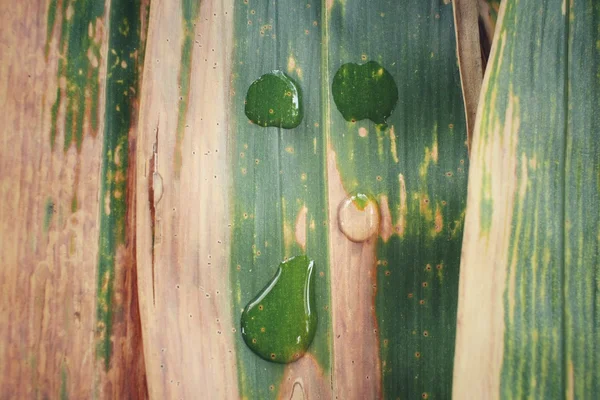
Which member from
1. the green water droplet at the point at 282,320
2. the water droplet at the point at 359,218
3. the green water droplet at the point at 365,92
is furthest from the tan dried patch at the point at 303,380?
the green water droplet at the point at 365,92

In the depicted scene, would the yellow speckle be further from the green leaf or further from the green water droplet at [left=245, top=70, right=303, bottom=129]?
the green leaf

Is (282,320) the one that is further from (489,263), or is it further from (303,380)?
(489,263)

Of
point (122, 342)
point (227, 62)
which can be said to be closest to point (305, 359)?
point (122, 342)

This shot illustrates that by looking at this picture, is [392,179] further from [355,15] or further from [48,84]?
[48,84]

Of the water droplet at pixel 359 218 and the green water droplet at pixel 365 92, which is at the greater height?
the green water droplet at pixel 365 92

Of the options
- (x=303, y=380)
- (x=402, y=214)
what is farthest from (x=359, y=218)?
(x=303, y=380)

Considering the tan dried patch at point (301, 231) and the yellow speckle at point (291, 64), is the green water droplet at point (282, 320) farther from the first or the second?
the yellow speckle at point (291, 64)

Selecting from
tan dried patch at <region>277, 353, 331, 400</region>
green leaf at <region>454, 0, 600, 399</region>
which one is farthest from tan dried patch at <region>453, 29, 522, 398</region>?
tan dried patch at <region>277, 353, 331, 400</region>
